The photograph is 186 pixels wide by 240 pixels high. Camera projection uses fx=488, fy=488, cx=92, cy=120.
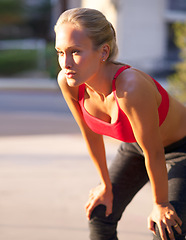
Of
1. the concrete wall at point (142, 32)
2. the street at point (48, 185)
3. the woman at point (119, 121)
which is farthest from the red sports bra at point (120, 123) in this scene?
the concrete wall at point (142, 32)

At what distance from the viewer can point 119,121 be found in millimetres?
2125

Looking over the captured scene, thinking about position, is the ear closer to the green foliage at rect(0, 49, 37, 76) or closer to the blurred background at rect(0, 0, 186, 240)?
the blurred background at rect(0, 0, 186, 240)

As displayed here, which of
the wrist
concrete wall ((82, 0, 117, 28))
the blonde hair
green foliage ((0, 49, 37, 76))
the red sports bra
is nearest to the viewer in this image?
the blonde hair

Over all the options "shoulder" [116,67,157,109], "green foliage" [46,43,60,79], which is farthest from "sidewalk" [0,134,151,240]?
"green foliage" [46,43,60,79]

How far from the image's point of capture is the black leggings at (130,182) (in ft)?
7.28

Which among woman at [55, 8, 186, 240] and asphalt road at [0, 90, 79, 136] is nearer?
woman at [55, 8, 186, 240]

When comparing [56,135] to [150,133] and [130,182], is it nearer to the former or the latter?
[130,182]

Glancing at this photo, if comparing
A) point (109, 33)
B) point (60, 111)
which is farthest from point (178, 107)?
point (60, 111)

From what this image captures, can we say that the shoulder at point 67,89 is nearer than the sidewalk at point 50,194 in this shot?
Yes

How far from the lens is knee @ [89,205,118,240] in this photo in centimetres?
243

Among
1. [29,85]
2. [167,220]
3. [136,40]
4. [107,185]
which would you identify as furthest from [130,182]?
[136,40]

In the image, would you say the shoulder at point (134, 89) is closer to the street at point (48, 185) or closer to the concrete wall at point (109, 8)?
the street at point (48, 185)

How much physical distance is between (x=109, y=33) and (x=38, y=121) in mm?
6861

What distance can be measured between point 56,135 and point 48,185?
104 inches
